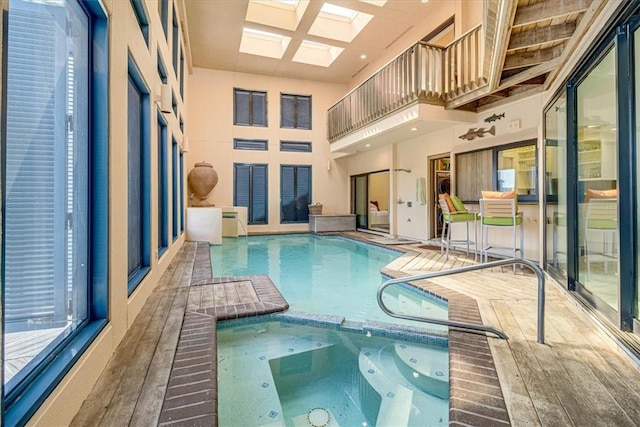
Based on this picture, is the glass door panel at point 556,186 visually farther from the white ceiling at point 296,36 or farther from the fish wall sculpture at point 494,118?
the white ceiling at point 296,36

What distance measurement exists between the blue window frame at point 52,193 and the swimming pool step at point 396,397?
165 centimetres

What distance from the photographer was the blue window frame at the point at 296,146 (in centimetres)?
1096

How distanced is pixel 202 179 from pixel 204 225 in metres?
1.83

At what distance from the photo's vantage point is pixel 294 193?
36.6 ft

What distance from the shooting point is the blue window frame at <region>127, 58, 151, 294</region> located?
296 cm

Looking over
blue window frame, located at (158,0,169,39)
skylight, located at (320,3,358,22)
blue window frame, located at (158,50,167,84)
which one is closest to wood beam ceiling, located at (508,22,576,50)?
blue window frame, located at (158,50,167,84)

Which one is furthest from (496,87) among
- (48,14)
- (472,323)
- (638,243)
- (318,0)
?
(48,14)

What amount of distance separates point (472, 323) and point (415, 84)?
4.67 metres

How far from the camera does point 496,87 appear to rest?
4801 millimetres

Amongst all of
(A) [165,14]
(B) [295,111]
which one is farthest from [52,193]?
(B) [295,111]

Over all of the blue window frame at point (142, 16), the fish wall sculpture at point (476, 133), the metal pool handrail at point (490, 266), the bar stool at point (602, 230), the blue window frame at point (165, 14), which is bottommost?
the metal pool handrail at point (490, 266)

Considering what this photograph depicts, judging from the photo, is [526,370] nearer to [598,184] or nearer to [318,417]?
[318,417]

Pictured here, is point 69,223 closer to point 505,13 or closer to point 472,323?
point 472,323

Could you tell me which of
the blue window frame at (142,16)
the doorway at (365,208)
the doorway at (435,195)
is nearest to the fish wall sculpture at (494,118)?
the doorway at (435,195)
